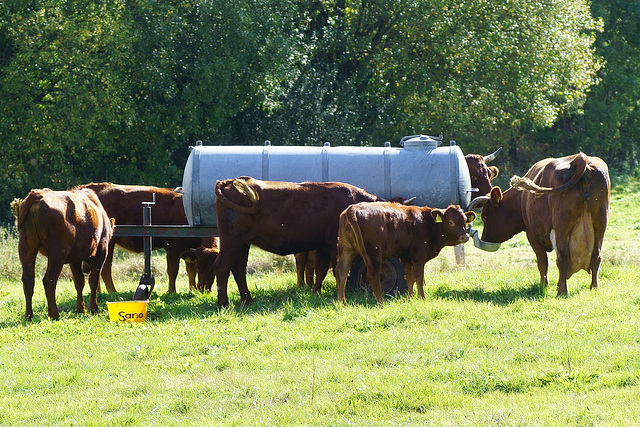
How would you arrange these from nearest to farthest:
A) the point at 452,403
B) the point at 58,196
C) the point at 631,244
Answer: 1. the point at 452,403
2. the point at 58,196
3. the point at 631,244

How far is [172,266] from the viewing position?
1327 centimetres

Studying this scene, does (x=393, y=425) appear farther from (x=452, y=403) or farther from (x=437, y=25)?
(x=437, y=25)

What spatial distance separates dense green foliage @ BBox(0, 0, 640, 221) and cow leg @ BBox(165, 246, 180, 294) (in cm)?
865

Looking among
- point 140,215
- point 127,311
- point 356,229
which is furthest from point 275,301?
point 140,215

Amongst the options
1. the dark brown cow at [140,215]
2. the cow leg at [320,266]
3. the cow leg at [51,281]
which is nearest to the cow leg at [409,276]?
the cow leg at [320,266]

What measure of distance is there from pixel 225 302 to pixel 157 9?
45.3 ft

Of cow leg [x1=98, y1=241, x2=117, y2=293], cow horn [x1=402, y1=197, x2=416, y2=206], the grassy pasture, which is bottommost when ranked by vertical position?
cow leg [x1=98, y1=241, x2=117, y2=293]

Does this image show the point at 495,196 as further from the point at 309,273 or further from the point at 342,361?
the point at 342,361

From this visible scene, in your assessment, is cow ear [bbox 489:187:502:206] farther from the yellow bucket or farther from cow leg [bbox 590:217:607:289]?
the yellow bucket

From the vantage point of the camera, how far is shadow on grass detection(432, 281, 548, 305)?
1074 centimetres

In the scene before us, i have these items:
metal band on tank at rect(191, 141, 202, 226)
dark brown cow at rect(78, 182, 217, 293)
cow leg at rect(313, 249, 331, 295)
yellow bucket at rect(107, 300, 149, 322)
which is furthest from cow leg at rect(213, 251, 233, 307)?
dark brown cow at rect(78, 182, 217, 293)

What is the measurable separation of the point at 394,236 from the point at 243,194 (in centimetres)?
213

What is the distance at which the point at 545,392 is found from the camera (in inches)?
266

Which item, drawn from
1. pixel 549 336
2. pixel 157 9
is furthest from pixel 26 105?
pixel 549 336
